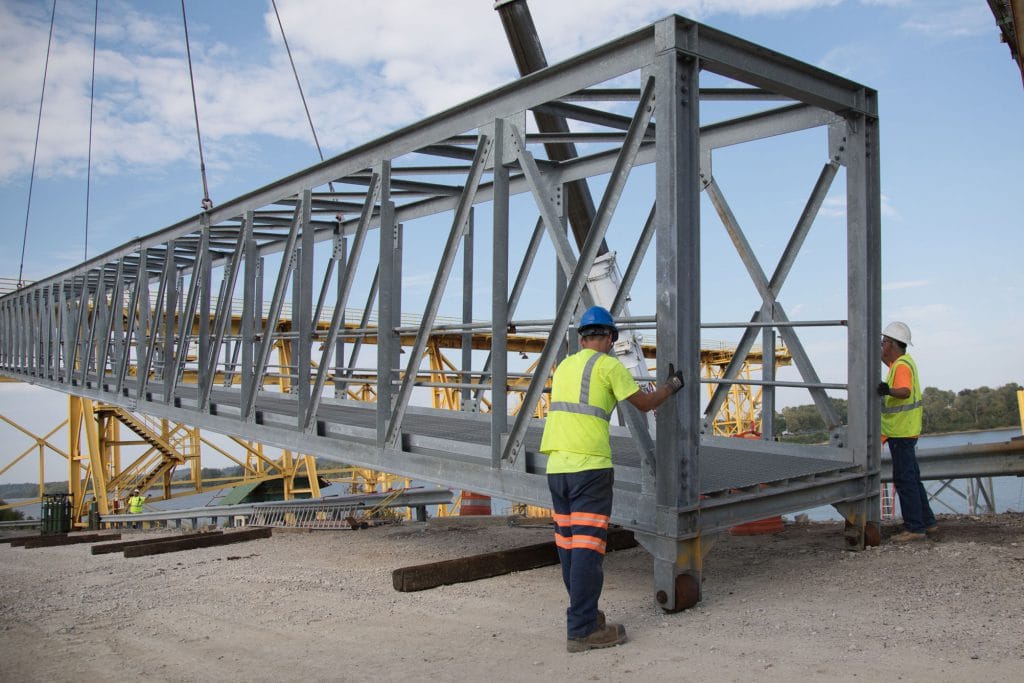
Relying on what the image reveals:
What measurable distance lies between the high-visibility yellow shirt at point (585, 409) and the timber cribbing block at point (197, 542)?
21.3ft

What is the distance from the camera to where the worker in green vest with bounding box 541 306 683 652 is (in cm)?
447

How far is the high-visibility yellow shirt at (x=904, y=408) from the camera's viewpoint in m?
6.81

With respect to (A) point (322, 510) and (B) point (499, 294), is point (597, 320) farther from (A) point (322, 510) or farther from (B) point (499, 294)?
(A) point (322, 510)

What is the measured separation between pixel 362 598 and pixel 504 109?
392 cm

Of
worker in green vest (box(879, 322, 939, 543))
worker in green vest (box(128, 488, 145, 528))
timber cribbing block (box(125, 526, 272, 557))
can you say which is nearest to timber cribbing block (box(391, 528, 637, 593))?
worker in green vest (box(879, 322, 939, 543))

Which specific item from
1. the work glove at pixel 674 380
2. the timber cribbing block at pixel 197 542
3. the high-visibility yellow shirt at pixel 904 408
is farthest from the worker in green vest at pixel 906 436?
the timber cribbing block at pixel 197 542

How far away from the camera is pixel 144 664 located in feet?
15.4

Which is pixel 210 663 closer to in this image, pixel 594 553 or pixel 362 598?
pixel 362 598

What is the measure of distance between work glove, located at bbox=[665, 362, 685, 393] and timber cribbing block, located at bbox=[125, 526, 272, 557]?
6.83 m

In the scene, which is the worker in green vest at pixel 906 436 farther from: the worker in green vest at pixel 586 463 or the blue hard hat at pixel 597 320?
the blue hard hat at pixel 597 320

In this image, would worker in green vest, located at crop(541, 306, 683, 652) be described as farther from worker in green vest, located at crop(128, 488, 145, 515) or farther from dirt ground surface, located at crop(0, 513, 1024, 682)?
worker in green vest, located at crop(128, 488, 145, 515)

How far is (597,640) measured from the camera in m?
4.43

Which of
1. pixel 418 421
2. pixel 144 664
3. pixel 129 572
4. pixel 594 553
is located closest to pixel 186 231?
pixel 418 421

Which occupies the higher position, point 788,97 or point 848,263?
point 788,97
